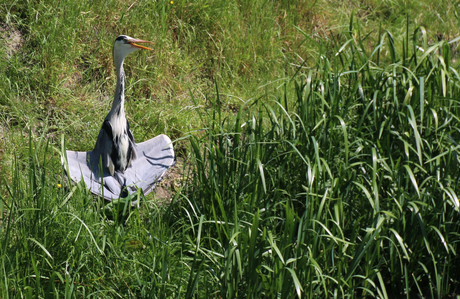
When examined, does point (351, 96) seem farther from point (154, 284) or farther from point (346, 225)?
point (154, 284)

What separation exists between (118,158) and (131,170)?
5.6 inches

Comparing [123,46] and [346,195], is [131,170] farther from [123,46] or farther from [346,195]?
[346,195]

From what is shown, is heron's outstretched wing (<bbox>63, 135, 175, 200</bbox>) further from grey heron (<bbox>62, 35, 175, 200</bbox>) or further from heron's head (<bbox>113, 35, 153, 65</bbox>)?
heron's head (<bbox>113, 35, 153, 65</bbox>)

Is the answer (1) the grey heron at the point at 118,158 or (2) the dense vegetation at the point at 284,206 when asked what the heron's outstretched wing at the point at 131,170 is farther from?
(2) the dense vegetation at the point at 284,206

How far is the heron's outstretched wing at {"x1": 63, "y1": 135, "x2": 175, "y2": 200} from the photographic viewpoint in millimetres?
2943

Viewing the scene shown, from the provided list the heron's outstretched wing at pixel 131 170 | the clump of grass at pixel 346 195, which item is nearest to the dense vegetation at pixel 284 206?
the clump of grass at pixel 346 195

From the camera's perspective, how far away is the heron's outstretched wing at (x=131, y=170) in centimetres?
294

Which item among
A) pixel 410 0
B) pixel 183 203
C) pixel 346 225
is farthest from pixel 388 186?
pixel 410 0

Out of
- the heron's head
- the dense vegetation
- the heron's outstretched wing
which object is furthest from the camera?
the heron's head

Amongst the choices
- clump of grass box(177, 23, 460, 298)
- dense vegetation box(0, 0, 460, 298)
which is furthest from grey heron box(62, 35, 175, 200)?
clump of grass box(177, 23, 460, 298)

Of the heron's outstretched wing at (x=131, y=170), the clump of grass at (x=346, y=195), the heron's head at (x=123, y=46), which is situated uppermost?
the heron's head at (x=123, y=46)

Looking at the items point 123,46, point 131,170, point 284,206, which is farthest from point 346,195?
point 123,46

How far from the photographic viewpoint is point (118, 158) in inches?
121

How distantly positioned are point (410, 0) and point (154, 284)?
520 centimetres
